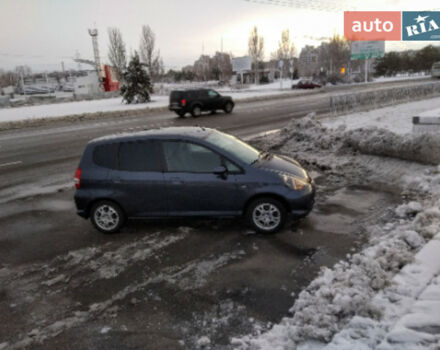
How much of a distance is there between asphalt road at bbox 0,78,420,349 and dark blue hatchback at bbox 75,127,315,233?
381 mm

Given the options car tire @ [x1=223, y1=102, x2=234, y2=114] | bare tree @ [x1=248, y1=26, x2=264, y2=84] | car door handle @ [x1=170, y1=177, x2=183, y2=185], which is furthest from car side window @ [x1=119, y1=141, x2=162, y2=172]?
bare tree @ [x1=248, y1=26, x2=264, y2=84]

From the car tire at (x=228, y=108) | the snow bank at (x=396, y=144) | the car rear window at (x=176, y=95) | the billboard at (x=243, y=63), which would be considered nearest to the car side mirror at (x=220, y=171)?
the snow bank at (x=396, y=144)

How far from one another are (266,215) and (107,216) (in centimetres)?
259

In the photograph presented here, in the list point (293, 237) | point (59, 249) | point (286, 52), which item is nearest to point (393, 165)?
point (293, 237)

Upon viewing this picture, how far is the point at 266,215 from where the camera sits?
19.3ft

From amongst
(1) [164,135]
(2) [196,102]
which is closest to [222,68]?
(2) [196,102]

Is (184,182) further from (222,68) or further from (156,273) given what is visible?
(222,68)

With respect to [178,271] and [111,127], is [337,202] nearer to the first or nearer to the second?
[178,271]

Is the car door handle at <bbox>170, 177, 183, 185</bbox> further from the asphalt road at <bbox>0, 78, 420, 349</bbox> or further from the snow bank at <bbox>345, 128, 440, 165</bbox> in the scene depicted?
the snow bank at <bbox>345, 128, 440, 165</bbox>

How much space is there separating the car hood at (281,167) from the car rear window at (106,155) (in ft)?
7.70

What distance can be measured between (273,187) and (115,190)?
8.26 feet

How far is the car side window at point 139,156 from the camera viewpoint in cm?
611

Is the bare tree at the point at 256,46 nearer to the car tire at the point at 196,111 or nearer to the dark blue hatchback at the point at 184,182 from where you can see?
the car tire at the point at 196,111

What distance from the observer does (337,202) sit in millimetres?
7336
